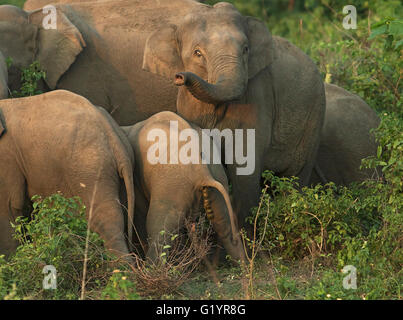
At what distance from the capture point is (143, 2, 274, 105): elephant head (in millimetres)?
7098

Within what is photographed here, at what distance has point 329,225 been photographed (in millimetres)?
6918

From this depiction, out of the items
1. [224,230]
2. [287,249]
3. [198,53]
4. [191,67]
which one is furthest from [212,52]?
[287,249]

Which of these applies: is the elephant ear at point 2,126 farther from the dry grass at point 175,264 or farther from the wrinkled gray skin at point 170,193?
the dry grass at point 175,264

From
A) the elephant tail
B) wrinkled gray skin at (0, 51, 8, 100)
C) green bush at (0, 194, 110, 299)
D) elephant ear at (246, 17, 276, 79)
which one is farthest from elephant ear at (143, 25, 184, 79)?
green bush at (0, 194, 110, 299)

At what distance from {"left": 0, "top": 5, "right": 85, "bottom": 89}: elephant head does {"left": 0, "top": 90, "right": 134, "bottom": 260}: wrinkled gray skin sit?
4.26 ft

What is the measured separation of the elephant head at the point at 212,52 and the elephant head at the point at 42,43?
2.22 feet

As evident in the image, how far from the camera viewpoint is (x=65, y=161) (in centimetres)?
657

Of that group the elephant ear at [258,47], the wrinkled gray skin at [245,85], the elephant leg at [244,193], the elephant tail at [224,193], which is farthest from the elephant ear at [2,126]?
the elephant ear at [258,47]

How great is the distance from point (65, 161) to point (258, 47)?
6.45 ft

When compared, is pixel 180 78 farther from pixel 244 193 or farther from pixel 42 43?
pixel 42 43

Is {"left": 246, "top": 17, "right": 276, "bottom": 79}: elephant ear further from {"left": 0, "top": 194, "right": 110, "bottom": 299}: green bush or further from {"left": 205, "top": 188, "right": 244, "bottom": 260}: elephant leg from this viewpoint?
{"left": 0, "top": 194, "right": 110, "bottom": 299}: green bush

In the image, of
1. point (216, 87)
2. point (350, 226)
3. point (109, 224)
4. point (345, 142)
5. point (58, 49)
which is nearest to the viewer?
point (109, 224)
